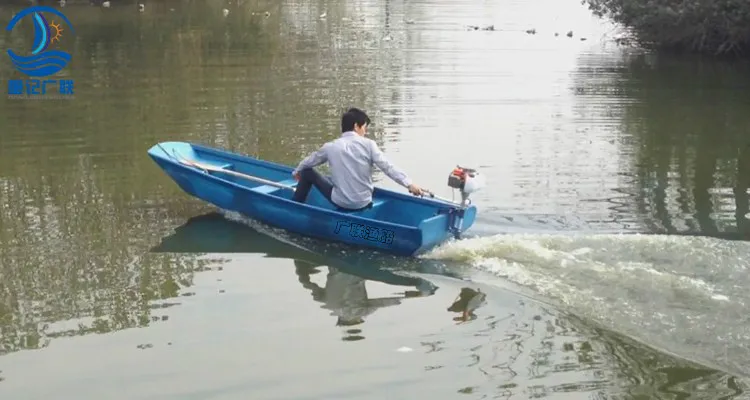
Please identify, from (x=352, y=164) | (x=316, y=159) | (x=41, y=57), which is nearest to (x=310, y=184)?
(x=316, y=159)

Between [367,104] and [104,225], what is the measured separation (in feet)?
25.0

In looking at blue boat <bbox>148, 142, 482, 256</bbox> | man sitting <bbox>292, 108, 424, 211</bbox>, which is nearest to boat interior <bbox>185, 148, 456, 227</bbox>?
blue boat <bbox>148, 142, 482, 256</bbox>

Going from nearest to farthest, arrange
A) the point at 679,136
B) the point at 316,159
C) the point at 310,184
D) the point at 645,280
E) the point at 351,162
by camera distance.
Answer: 1. the point at 645,280
2. the point at 351,162
3. the point at 316,159
4. the point at 310,184
5. the point at 679,136

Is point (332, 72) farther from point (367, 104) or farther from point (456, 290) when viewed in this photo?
point (456, 290)

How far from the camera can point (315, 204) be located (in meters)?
9.97

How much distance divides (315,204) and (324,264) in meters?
1.39

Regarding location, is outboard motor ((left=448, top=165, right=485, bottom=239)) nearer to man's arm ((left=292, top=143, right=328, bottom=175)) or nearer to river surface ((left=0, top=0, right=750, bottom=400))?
river surface ((left=0, top=0, right=750, bottom=400))

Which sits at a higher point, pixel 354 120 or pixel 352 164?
pixel 354 120

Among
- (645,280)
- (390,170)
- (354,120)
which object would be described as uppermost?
(354,120)

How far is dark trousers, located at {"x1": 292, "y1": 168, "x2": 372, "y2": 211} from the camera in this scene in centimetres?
939

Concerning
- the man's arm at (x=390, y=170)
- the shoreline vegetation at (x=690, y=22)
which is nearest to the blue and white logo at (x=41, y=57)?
the man's arm at (x=390, y=170)

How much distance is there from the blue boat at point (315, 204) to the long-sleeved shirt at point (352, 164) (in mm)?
187

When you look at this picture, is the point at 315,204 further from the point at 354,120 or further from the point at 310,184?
the point at 354,120

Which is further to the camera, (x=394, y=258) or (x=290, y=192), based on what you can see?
(x=290, y=192)
